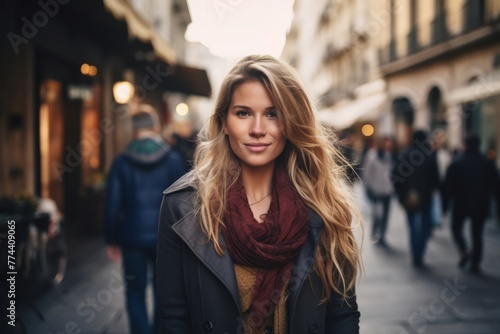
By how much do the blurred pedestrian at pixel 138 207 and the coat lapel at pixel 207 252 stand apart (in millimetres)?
2321

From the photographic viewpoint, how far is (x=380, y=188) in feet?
32.0

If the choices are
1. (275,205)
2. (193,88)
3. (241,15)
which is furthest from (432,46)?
(275,205)

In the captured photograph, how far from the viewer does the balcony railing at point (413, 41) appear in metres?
21.9

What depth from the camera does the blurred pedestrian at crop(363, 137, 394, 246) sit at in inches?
380

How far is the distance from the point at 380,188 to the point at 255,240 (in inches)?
322

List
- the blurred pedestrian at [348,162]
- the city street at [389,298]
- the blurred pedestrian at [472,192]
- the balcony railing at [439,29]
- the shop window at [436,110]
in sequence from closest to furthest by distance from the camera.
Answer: the blurred pedestrian at [348,162]
the city street at [389,298]
the blurred pedestrian at [472,192]
the balcony railing at [439,29]
the shop window at [436,110]

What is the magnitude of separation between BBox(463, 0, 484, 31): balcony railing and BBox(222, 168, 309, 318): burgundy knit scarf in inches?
643

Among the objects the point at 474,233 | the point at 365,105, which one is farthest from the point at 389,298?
the point at 365,105

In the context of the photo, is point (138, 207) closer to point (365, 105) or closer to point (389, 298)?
point (389, 298)

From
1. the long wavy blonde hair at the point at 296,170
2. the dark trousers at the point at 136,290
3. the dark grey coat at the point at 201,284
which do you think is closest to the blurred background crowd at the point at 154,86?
the long wavy blonde hair at the point at 296,170

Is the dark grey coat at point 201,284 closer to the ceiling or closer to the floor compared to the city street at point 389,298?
closer to the ceiling

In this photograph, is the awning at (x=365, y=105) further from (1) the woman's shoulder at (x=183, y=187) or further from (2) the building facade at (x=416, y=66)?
(1) the woman's shoulder at (x=183, y=187)

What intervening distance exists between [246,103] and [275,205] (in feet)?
1.51

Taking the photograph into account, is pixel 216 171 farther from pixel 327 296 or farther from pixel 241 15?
pixel 241 15
